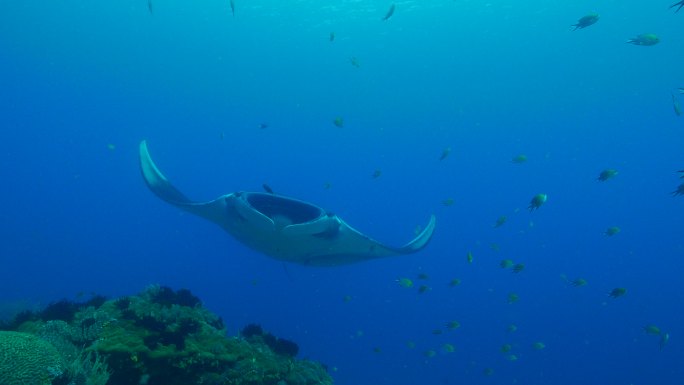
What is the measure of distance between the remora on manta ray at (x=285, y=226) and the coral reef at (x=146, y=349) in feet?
7.07

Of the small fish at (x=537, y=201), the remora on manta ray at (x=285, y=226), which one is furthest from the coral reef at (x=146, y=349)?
the small fish at (x=537, y=201)

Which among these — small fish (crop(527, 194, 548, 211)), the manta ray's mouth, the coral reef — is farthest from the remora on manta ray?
small fish (crop(527, 194, 548, 211))

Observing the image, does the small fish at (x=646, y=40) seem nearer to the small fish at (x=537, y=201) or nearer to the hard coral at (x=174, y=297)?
the small fish at (x=537, y=201)

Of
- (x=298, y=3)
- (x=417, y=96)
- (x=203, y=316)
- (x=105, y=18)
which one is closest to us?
(x=203, y=316)

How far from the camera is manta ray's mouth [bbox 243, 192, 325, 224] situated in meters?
7.77

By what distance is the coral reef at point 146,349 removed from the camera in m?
Answer: 3.92

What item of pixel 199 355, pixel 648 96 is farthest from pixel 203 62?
pixel 199 355

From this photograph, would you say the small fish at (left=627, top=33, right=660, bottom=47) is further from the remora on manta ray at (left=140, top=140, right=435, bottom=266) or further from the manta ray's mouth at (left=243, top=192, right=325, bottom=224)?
the manta ray's mouth at (left=243, top=192, right=325, bottom=224)

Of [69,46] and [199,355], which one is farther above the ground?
[69,46]

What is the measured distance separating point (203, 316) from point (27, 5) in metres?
54.3

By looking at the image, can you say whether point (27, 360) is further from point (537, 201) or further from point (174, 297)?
point (537, 201)

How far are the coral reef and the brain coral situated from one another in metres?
0.03

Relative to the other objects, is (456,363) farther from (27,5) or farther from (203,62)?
(27,5)

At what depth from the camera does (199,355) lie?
4398mm
